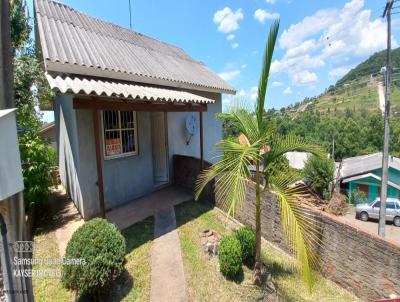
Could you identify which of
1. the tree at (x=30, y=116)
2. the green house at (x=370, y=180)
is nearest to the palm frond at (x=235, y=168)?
the tree at (x=30, y=116)

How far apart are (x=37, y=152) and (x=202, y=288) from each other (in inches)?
223

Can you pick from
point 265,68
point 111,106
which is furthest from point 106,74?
point 265,68

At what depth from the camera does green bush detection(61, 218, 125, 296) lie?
156 inches

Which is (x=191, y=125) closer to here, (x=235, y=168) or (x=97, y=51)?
(x=97, y=51)

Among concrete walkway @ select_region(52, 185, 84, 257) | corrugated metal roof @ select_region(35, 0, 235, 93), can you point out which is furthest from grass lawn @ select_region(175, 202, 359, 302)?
corrugated metal roof @ select_region(35, 0, 235, 93)

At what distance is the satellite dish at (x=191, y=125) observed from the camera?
34.7 ft

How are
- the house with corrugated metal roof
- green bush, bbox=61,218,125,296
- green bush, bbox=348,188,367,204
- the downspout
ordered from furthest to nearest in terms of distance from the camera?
green bush, bbox=348,188,367,204
the house with corrugated metal roof
green bush, bbox=61,218,125,296
the downspout

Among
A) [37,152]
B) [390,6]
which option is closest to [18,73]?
[37,152]

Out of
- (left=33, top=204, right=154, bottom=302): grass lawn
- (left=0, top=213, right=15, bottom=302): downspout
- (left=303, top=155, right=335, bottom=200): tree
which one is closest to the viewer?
(left=0, top=213, right=15, bottom=302): downspout

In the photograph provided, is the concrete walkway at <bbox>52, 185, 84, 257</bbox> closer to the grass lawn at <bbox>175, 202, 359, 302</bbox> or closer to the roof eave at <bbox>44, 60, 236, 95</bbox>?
the grass lawn at <bbox>175, 202, 359, 302</bbox>

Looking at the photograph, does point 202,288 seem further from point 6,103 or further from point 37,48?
point 37,48

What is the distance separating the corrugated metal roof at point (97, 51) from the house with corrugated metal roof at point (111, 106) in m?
0.02

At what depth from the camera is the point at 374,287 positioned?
5.39 m

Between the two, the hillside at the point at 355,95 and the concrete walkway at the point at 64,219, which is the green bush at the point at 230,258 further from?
the hillside at the point at 355,95
